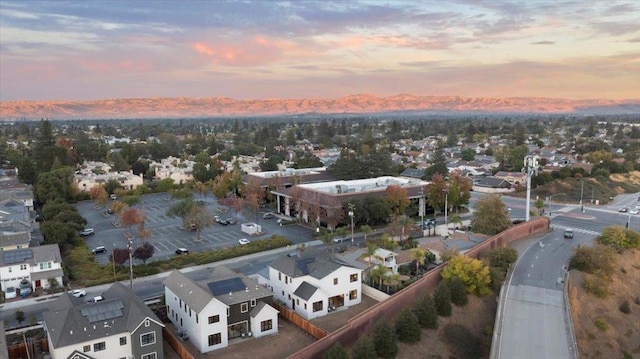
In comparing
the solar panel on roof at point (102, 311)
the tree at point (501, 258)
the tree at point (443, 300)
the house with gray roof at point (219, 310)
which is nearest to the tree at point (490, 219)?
the tree at point (501, 258)

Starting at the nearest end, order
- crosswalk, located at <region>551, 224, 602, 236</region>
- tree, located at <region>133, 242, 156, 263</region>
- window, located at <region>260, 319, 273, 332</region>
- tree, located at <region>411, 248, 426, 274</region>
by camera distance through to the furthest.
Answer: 1. window, located at <region>260, 319, 273, 332</region>
2. tree, located at <region>411, 248, 426, 274</region>
3. tree, located at <region>133, 242, 156, 263</region>
4. crosswalk, located at <region>551, 224, 602, 236</region>

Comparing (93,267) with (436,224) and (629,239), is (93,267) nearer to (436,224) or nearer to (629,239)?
(436,224)

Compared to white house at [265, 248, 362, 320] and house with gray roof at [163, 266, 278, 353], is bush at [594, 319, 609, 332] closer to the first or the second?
white house at [265, 248, 362, 320]

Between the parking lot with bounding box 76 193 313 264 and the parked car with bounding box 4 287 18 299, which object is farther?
the parking lot with bounding box 76 193 313 264

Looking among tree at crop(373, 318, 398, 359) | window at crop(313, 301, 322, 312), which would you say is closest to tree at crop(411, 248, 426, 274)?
window at crop(313, 301, 322, 312)

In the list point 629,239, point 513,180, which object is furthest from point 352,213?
point 513,180

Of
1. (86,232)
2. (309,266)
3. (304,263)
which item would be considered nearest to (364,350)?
(309,266)

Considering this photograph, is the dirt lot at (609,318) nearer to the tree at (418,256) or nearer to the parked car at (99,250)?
the tree at (418,256)
